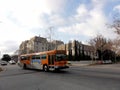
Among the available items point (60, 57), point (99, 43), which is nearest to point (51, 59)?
point (60, 57)

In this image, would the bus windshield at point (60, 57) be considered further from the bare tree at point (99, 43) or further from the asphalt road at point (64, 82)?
the bare tree at point (99, 43)

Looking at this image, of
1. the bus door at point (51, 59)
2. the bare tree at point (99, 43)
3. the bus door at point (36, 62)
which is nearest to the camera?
the bus door at point (51, 59)

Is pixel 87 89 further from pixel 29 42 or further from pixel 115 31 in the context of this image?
pixel 29 42

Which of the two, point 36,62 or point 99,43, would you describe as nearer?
point 36,62

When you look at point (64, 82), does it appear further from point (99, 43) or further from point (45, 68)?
point (99, 43)

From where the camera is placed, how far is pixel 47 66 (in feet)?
89.6

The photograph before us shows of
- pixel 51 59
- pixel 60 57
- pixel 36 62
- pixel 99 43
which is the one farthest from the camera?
pixel 99 43

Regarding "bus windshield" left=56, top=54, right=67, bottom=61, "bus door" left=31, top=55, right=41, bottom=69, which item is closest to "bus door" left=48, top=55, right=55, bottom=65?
"bus windshield" left=56, top=54, right=67, bottom=61

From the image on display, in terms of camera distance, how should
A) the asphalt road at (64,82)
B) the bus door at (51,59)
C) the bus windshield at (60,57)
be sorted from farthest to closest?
the bus door at (51,59) → the bus windshield at (60,57) → the asphalt road at (64,82)

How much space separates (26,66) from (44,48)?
102565 mm

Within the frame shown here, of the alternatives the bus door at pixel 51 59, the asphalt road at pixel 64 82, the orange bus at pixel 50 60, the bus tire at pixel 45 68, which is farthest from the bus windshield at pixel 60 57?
the asphalt road at pixel 64 82

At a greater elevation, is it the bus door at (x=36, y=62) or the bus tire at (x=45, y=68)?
the bus door at (x=36, y=62)

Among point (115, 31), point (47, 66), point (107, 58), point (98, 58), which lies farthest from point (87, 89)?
point (107, 58)

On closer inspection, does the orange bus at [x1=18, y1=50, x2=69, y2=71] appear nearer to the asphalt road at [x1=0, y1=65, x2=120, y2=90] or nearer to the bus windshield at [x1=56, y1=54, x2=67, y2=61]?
the bus windshield at [x1=56, y1=54, x2=67, y2=61]
